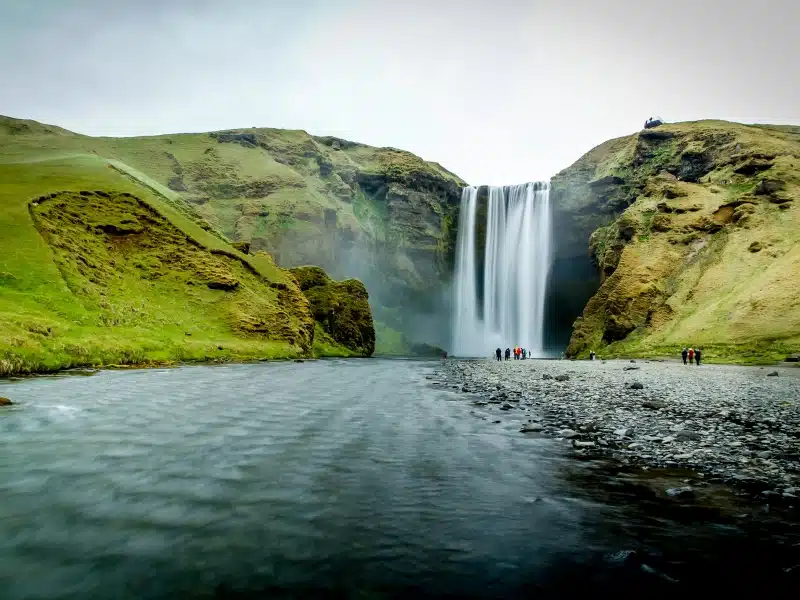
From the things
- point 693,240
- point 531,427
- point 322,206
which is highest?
point 322,206

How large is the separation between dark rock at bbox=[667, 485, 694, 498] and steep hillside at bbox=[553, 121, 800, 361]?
46.8 m

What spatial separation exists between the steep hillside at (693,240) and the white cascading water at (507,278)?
245 inches

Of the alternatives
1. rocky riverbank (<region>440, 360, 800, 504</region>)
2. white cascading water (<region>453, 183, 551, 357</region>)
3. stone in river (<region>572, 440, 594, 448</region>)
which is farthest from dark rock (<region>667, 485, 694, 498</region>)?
white cascading water (<region>453, 183, 551, 357</region>)

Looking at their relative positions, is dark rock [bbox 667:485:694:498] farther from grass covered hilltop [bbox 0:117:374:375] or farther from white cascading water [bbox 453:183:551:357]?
white cascading water [bbox 453:183:551:357]

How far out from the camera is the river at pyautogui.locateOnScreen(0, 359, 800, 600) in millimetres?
4480

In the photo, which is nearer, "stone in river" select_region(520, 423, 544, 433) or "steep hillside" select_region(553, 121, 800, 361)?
"stone in river" select_region(520, 423, 544, 433)

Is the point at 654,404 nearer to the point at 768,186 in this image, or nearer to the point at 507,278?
the point at 768,186

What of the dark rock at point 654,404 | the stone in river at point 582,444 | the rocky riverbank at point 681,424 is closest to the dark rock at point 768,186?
the rocky riverbank at point 681,424

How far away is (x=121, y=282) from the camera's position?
4888 centimetres

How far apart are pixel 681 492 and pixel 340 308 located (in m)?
84.0

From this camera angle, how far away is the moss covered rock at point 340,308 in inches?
3447

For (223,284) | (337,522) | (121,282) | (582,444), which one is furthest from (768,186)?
(337,522)

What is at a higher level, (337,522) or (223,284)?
(223,284)

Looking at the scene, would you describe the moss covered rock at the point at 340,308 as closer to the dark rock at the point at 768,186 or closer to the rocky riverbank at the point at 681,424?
the rocky riverbank at the point at 681,424
